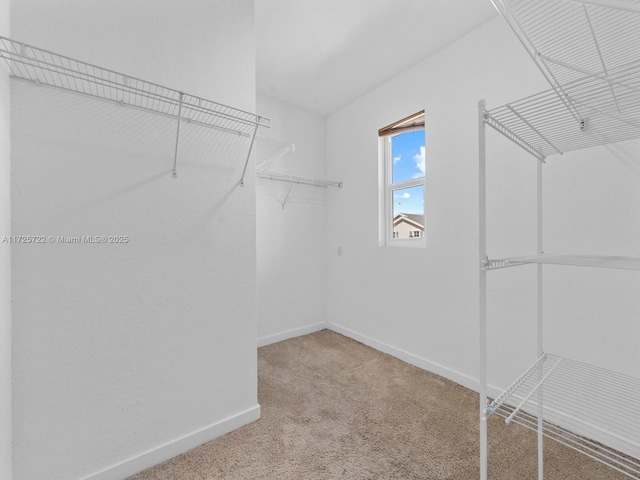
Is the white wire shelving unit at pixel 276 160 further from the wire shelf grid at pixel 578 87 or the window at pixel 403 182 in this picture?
the wire shelf grid at pixel 578 87

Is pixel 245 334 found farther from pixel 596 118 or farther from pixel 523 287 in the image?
pixel 596 118

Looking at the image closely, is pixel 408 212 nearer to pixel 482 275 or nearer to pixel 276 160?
pixel 276 160

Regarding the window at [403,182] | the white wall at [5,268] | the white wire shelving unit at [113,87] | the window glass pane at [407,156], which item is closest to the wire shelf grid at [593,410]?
the window at [403,182]

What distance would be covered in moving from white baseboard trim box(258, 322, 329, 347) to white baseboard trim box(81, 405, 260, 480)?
3.66 feet

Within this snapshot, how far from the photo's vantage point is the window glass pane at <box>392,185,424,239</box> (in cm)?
251

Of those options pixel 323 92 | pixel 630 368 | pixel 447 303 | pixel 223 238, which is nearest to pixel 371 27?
pixel 323 92

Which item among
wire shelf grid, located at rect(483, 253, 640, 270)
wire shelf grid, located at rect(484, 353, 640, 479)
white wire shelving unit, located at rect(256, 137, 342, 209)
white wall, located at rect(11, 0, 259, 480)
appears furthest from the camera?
white wire shelving unit, located at rect(256, 137, 342, 209)

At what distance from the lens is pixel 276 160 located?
8.79 ft

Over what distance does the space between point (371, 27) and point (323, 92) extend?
0.88 m

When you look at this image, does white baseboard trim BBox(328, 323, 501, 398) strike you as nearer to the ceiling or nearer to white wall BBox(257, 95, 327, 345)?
white wall BBox(257, 95, 327, 345)

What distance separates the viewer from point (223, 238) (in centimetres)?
157

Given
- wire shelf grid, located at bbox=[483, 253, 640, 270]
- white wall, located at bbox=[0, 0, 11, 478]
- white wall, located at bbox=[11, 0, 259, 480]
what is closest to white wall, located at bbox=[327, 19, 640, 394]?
wire shelf grid, located at bbox=[483, 253, 640, 270]

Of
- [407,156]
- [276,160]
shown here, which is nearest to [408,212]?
[407,156]

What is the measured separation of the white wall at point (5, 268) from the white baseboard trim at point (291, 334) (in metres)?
1.85
